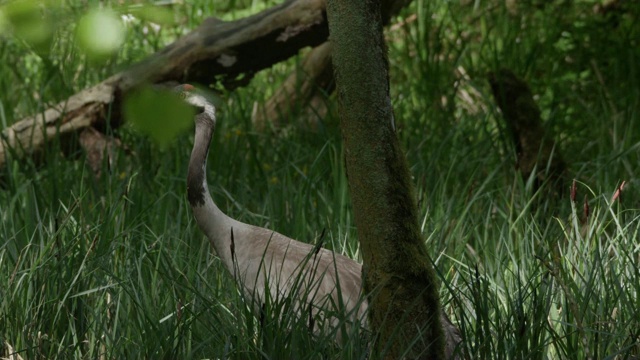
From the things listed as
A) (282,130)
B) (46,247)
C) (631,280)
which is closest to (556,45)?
(282,130)

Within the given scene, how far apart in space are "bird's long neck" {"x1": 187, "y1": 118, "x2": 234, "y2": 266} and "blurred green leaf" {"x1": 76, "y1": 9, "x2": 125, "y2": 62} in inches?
85.8

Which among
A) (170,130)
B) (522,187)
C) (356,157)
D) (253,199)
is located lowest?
(253,199)

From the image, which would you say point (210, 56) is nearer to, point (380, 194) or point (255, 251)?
point (255, 251)

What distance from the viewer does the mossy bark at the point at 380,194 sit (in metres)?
2.68

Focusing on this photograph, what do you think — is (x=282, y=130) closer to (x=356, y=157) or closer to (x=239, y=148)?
(x=239, y=148)

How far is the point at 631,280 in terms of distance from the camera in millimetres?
3217

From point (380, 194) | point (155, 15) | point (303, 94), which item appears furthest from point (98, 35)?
point (303, 94)

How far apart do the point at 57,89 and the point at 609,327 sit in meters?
3.75

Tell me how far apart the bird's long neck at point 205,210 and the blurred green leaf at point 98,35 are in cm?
218

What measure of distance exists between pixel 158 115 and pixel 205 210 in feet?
7.21

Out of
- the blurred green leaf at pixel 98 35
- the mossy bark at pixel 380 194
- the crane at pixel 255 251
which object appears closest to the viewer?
the blurred green leaf at pixel 98 35

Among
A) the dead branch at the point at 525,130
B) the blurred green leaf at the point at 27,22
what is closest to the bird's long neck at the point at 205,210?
the dead branch at the point at 525,130

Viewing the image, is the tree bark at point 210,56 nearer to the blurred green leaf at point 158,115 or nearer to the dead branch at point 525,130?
the dead branch at point 525,130

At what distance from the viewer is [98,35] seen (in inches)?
64.7
